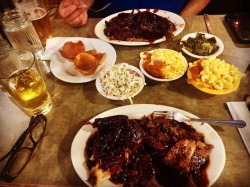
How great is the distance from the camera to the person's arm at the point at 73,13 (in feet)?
9.42

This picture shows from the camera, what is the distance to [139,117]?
1.86m

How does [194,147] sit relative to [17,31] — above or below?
below

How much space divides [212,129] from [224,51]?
1.19 metres

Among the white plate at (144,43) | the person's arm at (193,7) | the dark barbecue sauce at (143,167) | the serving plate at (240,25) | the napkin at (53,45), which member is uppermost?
the napkin at (53,45)

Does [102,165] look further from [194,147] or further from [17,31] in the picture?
[17,31]

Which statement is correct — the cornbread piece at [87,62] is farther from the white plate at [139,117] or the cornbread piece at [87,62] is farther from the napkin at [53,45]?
the white plate at [139,117]

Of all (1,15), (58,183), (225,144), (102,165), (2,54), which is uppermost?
(1,15)

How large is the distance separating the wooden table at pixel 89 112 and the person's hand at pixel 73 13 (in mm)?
715

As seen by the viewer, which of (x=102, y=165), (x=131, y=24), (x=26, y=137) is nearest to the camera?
(x=102, y=165)

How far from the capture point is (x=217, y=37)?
2.60 meters

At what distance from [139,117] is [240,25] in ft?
6.21

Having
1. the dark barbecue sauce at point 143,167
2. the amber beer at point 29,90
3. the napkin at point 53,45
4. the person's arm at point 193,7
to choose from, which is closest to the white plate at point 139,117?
the dark barbecue sauce at point 143,167

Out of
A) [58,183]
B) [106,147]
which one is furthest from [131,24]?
[58,183]

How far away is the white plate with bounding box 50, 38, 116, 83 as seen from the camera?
2.22m
